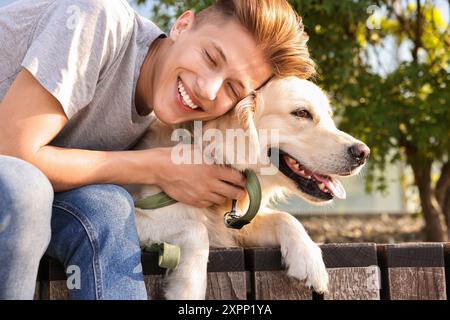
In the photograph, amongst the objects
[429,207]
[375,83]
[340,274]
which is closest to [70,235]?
[340,274]

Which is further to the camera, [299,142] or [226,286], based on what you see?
[299,142]

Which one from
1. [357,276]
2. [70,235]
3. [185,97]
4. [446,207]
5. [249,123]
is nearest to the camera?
[70,235]

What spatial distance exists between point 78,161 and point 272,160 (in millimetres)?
775

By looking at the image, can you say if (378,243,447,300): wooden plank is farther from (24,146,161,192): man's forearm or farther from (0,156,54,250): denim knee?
(0,156,54,250): denim knee

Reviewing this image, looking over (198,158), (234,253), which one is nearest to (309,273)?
(234,253)

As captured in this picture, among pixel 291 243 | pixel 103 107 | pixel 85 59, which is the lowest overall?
pixel 291 243

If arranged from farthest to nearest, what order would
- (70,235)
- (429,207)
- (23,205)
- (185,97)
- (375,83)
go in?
(429,207)
(375,83)
(185,97)
(70,235)
(23,205)

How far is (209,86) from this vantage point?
85.2 inches

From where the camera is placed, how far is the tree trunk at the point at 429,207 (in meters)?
4.82

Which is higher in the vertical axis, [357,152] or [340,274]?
[357,152]

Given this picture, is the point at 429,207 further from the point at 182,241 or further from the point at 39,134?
the point at 39,134
